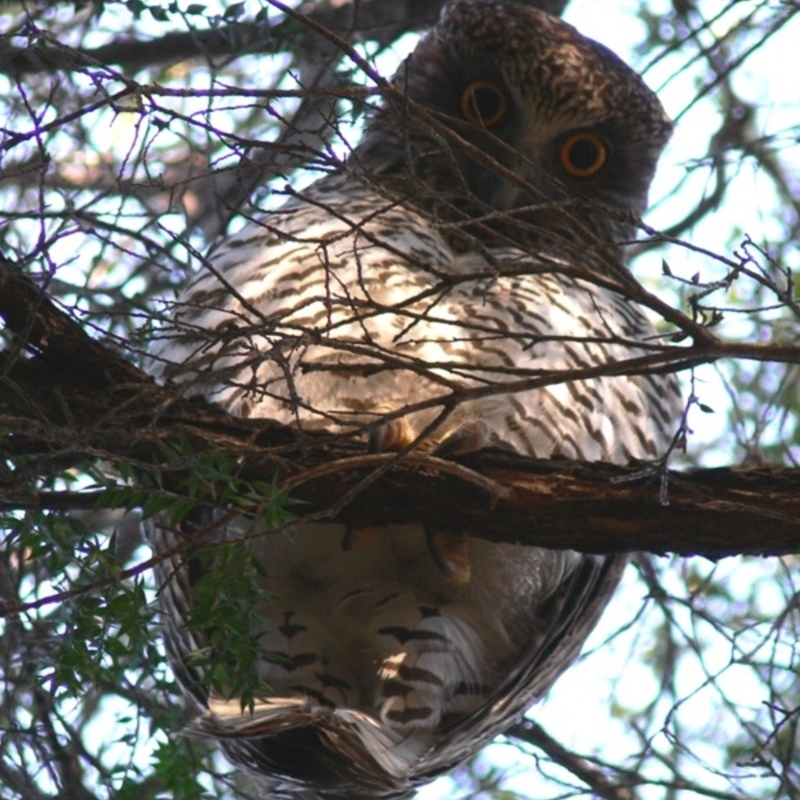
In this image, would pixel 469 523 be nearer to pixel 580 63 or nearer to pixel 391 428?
pixel 391 428

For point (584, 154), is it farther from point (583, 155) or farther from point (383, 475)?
point (383, 475)

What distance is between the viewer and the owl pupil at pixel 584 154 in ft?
13.7

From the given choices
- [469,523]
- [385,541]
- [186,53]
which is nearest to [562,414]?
[385,541]

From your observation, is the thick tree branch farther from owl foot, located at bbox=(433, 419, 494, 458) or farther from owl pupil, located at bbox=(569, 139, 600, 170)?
owl pupil, located at bbox=(569, 139, 600, 170)

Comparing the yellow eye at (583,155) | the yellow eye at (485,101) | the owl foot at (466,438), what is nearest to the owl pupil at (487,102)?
the yellow eye at (485,101)

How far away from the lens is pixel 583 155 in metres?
4.21

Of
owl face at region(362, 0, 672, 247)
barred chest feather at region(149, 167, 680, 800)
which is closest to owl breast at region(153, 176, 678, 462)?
barred chest feather at region(149, 167, 680, 800)

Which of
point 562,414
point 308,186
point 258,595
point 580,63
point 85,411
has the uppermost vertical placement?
point 580,63

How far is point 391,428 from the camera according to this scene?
2.71 metres

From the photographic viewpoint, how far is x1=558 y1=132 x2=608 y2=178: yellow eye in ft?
13.6

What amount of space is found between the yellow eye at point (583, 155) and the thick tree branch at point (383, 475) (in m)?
1.86

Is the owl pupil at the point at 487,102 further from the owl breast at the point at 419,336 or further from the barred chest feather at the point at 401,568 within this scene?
the barred chest feather at the point at 401,568

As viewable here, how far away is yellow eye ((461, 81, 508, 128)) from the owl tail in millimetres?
1896

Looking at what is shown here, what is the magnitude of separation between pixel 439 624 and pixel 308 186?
1.44 meters
